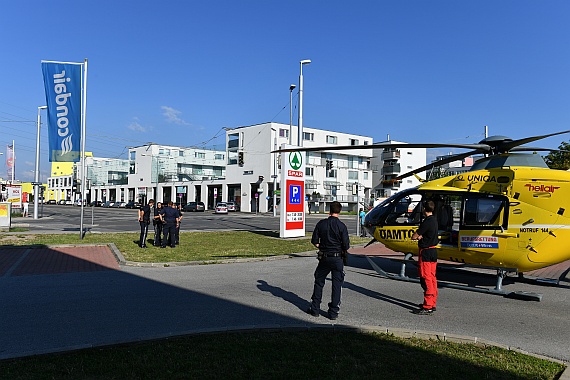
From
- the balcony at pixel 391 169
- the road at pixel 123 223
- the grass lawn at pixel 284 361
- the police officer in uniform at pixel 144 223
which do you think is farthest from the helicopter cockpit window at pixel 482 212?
the balcony at pixel 391 169

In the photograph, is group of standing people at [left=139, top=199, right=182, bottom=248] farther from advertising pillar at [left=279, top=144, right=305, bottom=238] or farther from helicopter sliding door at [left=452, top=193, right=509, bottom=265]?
helicopter sliding door at [left=452, top=193, right=509, bottom=265]

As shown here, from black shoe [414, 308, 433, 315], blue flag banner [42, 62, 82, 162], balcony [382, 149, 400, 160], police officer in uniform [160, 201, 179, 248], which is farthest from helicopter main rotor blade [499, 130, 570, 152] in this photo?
balcony [382, 149, 400, 160]

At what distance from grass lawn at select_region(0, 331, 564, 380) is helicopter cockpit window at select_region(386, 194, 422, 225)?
16.5 feet

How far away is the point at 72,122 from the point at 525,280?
16.9m

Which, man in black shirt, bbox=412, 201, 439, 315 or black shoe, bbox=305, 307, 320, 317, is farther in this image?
man in black shirt, bbox=412, 201, 439, 315

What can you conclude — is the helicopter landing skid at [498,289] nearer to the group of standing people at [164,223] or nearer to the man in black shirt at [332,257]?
the man in black shirt at [332,257]

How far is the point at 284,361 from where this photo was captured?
4.97 m

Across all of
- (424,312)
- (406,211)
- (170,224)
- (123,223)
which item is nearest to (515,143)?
(406,211)

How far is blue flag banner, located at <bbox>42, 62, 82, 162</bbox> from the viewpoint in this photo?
1838cm

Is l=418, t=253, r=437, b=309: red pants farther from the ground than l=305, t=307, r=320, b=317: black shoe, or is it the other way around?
l=418, t=253, r=437, b=309: red pants

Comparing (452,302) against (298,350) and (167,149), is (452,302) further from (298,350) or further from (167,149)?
(167,149)

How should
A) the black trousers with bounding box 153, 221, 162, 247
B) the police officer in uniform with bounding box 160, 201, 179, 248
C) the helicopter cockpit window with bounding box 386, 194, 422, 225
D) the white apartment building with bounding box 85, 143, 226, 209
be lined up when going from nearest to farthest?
the helicopter cockpit window with bounding box 386, 194, 422, 225, the police officer in uniform with bounding box 160, 201, 179, 248, the black trousers with bounding box 153, 221, 162, 247, the white apartment building with bounding box 85, 143, 226, 209

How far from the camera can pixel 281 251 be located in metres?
16.2

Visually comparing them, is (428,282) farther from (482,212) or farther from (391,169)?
(391,169)
